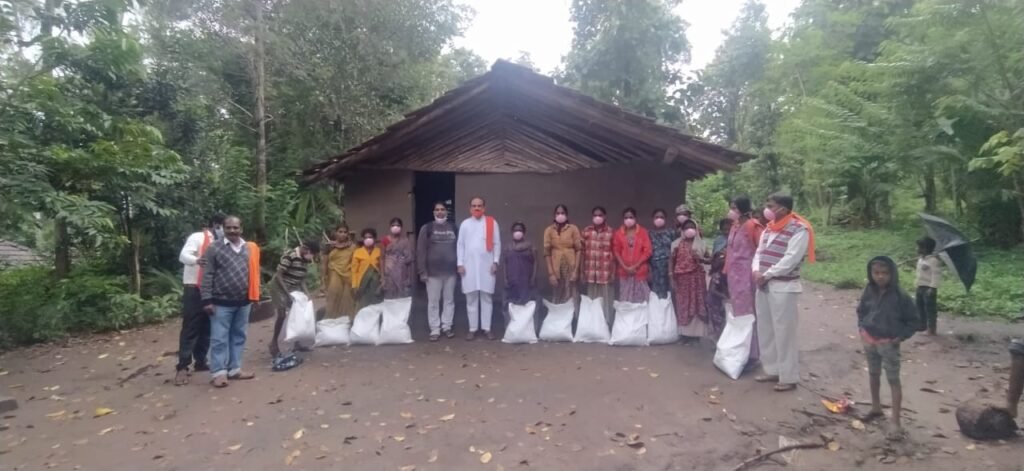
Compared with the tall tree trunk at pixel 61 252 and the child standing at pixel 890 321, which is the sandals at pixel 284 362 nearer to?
the child standing at pixel 890 321

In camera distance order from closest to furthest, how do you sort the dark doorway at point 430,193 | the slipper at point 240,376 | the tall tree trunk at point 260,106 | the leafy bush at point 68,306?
the slipper at point 240,376 < the leafy bush at point 68,306 < the dark doorway at point 430,193 < the tall tree trunk at point 260,106

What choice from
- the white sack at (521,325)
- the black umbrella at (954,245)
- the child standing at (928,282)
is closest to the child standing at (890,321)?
the black umbrella at (954,245)

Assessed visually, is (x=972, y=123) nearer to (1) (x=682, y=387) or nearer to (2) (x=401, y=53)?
(1) (x=682, y=387)

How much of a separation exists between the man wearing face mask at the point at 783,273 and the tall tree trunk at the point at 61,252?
36.3 ft

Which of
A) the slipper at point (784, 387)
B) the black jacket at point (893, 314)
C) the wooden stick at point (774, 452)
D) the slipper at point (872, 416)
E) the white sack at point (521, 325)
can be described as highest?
the black jacket at point (893, 314)

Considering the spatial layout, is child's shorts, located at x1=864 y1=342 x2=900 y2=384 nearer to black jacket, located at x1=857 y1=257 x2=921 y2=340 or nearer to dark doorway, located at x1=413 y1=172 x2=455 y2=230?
black jacket, located at x1=857 y1=257 x2=921 y2=340

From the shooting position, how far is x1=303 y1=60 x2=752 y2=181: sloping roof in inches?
299

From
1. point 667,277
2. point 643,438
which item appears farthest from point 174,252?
point 643,438

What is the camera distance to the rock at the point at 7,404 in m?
5.80

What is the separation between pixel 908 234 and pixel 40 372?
64.0 ft

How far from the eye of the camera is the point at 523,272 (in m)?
7.91

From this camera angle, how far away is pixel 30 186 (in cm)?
762

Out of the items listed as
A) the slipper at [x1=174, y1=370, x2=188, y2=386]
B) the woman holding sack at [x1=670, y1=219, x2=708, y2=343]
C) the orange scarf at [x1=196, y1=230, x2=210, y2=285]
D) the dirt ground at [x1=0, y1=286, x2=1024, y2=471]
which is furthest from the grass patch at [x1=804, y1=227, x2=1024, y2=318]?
the slipper at [x1=174, y1=370, x2=188, y2=386]

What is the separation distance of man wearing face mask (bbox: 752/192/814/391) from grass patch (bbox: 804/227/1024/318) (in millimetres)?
5634
